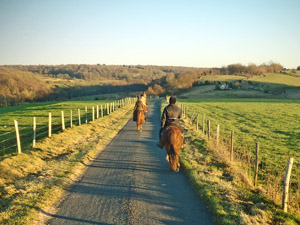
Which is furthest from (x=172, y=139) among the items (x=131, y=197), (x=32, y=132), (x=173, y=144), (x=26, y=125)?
(x=26, y=125)

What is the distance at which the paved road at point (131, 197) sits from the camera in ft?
19.0

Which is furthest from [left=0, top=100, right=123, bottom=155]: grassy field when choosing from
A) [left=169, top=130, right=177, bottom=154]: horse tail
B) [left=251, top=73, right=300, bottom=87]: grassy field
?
[left=251, top=73, right=300, bottom=87]: grassy field

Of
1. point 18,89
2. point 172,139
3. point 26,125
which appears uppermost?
point 172,139

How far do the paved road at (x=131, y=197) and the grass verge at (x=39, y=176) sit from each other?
0.44m

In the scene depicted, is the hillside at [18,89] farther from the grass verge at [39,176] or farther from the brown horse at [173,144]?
the brown horse at [173,144]

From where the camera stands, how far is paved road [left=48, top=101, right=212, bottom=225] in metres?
5.79

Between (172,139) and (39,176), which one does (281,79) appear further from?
(39,176)

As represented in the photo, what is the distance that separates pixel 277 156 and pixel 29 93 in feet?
310

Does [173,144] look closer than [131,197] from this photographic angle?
No

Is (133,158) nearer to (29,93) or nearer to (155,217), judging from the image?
(155,217)

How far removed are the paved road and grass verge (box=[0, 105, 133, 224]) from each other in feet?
1.45

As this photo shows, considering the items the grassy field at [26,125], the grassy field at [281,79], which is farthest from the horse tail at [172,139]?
the grassy field at [281,79]

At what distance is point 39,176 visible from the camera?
8.80 metres

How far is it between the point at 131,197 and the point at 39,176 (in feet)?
12.7
